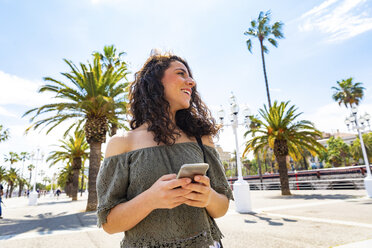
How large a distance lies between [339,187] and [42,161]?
87.6ft

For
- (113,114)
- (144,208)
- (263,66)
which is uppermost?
(263,66)

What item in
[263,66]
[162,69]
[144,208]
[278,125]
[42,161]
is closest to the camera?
[144,208]

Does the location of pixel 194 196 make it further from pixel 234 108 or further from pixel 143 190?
pixel 234 108

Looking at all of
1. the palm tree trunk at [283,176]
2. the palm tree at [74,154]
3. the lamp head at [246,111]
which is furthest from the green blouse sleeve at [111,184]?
the palm tree at [74,154]

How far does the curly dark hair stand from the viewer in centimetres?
126

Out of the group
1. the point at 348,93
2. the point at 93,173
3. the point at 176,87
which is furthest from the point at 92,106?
the point at 348,93

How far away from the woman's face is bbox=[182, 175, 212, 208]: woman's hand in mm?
688

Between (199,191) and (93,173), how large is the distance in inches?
506

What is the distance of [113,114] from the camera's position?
41.2ft

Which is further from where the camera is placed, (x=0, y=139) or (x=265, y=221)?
(x=0, y=139)

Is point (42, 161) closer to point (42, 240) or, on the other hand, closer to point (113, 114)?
point (113, 114)

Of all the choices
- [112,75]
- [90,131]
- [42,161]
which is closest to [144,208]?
[90,131]

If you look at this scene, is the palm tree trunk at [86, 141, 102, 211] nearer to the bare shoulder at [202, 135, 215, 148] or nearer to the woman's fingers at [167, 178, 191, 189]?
the bare shoulder at [202, 135, 215, 148]

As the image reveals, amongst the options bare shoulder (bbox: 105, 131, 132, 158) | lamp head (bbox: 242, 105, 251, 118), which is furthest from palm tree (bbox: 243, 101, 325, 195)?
bare shoulder (bbox: 105, 131, 132, 158)
